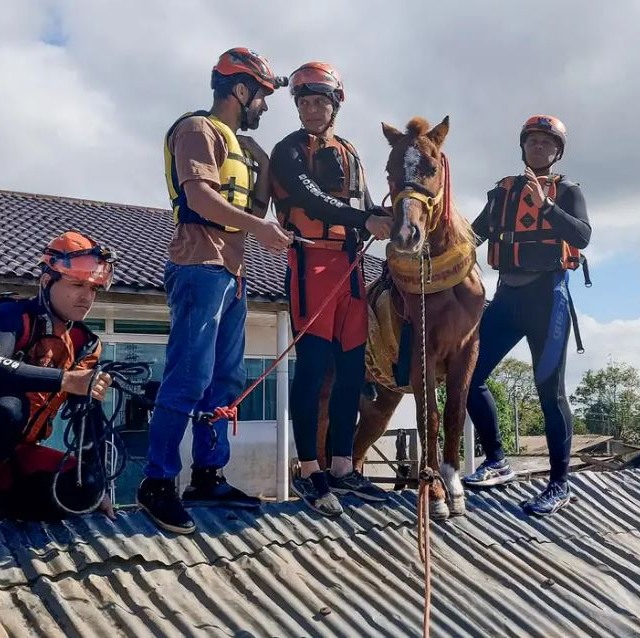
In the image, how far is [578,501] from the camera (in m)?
5.28

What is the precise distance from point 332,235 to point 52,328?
1.64 metres

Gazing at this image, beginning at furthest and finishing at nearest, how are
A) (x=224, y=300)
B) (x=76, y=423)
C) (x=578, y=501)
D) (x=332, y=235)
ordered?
(x=578, y=501), (x=332, y=235), (x=224, y=300), (x=76, y=423)

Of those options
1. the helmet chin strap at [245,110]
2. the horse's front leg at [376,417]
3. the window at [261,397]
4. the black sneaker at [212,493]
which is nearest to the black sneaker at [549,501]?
the horse's front leg at [376,417]

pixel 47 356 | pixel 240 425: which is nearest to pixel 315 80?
pixel 47 356

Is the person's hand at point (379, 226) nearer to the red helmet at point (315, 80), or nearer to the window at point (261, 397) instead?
the red helmet at point (315, 80)

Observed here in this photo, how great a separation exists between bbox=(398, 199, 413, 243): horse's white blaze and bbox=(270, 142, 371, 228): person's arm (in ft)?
0.86

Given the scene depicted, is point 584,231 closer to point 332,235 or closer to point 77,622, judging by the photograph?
point 332,235

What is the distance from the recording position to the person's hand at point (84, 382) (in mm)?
3336

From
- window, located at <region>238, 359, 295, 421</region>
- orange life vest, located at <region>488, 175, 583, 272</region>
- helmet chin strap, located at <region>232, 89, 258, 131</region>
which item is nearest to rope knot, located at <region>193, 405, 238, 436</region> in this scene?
helmet chin strap, located at <region>232, 89, 258, 131</region>

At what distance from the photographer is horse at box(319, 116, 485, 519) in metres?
4.27

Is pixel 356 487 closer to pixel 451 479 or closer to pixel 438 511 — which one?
pixel 438 511

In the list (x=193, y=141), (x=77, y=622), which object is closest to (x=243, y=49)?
(x=193, y=141)

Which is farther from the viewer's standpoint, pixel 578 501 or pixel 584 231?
pixel 578 501

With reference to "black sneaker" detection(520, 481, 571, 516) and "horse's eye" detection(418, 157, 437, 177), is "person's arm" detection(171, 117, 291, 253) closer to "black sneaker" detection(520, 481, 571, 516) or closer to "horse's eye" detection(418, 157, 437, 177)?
"horse's eye" detection(418, 157, 437, 177)
